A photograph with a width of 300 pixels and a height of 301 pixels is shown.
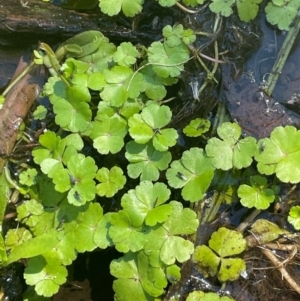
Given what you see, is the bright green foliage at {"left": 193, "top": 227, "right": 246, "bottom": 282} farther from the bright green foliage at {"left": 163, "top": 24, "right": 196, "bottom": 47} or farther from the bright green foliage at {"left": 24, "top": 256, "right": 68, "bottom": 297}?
the bright green foliage at {"left": 163, "top": 24, "right": 196, "bottom": 47}

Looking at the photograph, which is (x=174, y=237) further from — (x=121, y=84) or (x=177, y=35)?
(x=177, y=35)

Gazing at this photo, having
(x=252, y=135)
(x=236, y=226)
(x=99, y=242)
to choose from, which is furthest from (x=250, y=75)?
(x=99, y=242)

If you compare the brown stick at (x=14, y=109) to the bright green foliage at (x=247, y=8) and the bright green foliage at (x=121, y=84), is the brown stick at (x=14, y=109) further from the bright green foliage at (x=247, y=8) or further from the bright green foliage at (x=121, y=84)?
the bright green foliage at (x=247, y=8)

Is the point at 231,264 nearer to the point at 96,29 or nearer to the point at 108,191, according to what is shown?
the point at 108,191

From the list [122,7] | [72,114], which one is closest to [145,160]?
[72,114]

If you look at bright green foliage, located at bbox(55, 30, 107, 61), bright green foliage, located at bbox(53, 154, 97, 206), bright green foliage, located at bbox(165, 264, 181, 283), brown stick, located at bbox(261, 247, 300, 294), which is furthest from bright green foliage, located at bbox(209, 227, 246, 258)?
bright green foliage, located at bbox(55, 30, 107, 61)

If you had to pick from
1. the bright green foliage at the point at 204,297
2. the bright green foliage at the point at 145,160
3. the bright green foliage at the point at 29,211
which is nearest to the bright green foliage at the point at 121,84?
the bright green foliage at the point at 145,160
